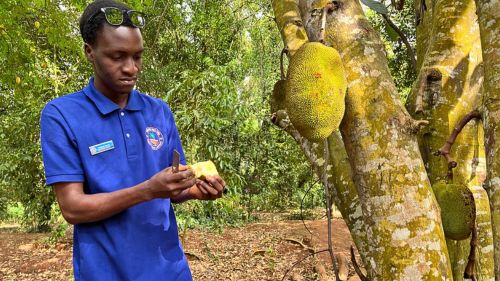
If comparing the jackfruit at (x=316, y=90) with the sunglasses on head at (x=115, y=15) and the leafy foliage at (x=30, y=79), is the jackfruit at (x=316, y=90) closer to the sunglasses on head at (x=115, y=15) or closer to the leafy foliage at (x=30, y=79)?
the sunglasses on head at (x=115, y=15)

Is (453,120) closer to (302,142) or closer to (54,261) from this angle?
(302,142)

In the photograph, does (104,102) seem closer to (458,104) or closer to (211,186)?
(211,186)

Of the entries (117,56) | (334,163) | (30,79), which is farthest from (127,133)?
(30,79)

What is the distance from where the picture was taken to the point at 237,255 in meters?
5.35

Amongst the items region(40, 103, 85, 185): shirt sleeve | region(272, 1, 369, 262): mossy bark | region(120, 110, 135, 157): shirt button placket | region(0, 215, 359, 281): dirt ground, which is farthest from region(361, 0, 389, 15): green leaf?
region(0, 215, 359, 281): dirt ground

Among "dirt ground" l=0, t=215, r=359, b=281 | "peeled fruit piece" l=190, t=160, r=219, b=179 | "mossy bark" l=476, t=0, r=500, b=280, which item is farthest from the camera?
"dirt ground" l=0, t=215, r=359, b=281

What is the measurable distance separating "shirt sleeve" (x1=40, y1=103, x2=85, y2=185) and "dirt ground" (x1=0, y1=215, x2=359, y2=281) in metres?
3.21

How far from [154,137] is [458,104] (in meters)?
0.86

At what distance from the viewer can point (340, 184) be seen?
145 centimetres

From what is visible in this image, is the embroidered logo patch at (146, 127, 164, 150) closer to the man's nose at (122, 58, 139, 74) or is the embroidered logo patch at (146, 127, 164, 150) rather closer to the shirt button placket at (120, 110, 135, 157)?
the shirt button placket at (120, 110, 135, 157)

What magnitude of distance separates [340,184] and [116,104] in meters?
0.71

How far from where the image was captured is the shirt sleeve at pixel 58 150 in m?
1.09

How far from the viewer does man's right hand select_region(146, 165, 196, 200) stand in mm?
967

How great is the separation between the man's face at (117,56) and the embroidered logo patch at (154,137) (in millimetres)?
127
